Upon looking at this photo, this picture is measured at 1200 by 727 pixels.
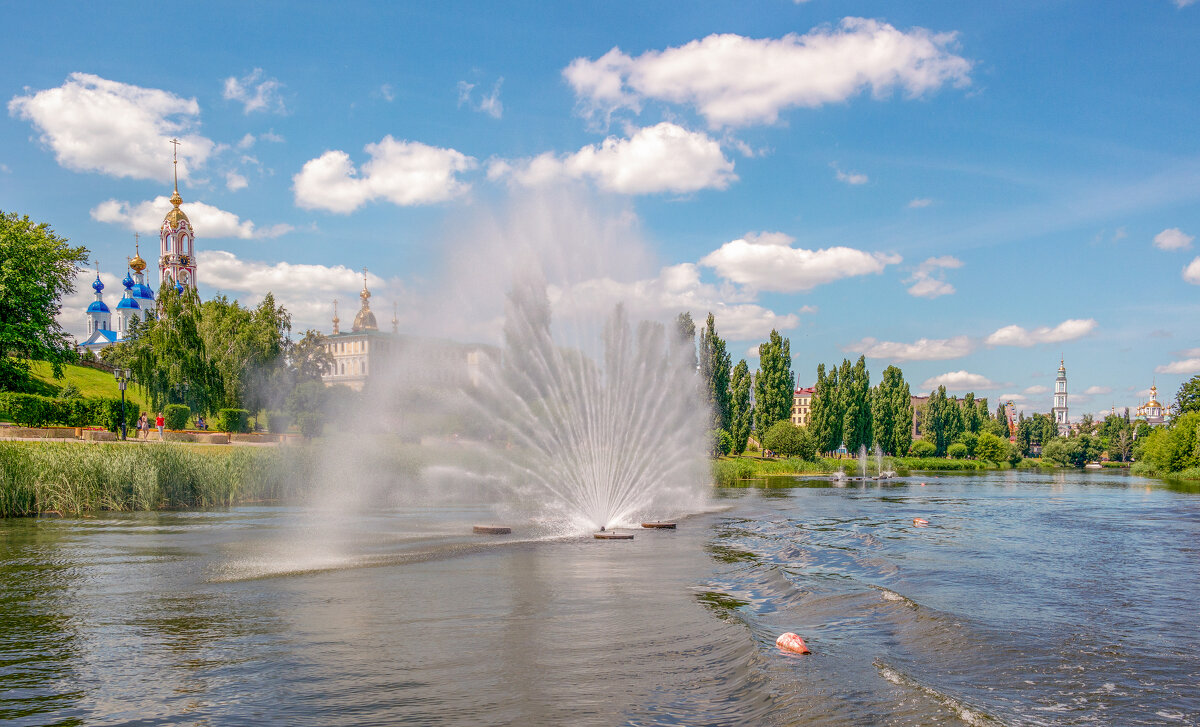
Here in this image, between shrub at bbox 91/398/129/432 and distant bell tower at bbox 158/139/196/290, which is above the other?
distant bell tower at bbox 158/139/196/290

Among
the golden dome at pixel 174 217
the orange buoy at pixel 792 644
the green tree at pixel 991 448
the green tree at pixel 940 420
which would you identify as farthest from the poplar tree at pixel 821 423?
the golden dome at pixel 174 217

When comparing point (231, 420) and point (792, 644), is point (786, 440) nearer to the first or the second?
point (231, 420)

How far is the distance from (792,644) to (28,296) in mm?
52515

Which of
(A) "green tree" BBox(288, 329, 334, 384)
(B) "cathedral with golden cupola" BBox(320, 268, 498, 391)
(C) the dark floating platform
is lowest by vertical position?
(C) the dark floating platform

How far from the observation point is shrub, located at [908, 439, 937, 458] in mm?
135125

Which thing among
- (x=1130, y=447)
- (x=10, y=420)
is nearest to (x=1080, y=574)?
(x=10, y=420)

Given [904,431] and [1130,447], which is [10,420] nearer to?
[904,431]

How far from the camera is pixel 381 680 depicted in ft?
34.0

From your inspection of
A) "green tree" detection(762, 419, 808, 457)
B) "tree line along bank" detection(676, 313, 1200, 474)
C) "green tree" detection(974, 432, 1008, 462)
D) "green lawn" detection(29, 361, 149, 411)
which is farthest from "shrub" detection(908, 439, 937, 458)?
"green lawn" detection(29, 361, 149, 411)

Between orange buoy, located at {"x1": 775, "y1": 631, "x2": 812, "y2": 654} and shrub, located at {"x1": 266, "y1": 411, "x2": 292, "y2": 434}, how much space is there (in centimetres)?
7514

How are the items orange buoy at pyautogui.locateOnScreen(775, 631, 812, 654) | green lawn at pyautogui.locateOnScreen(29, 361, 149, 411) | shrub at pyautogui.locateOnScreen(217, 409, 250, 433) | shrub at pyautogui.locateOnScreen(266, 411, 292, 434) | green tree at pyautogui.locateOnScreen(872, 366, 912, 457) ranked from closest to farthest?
orange buoy at pyautogui.locateOnScreen(775, 631, 812, 654) < shrub at pyautogui.locateOnScreen(217, 409, 250, 433) < shrub at pyautogui.locateOnScreen(266, 411, 292, 434) < green lawn at pyautogui.locateOnScreen(29, 361, 149, 411) < green tree at pyautogui.locateOnScreen(872, 366, 912, 457)

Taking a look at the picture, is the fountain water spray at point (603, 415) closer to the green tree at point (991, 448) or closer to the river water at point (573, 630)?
the river water at point (573, 630)

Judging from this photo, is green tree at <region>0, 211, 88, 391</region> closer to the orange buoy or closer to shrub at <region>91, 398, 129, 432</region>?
shrub at <region>91, 398, 129, 432</region>

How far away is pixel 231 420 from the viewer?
219ft
